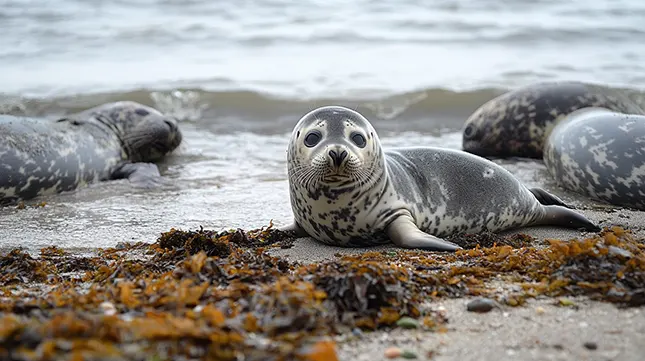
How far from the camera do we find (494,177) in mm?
4410

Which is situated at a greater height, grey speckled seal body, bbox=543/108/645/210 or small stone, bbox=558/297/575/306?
small stone, bbox=558/297/575/306

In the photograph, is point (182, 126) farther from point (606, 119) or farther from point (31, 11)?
point (31, 11)

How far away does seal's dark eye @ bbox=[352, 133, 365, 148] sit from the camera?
3766 mm

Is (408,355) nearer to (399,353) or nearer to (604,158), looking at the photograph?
(399,353)

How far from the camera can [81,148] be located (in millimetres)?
6781

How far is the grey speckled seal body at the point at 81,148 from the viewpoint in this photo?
588 centimetres

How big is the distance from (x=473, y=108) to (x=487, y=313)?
8.15m

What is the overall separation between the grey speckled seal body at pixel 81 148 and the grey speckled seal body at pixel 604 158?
3.17 meters

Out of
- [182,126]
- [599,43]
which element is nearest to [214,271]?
[182,126]

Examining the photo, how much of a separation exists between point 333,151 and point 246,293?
1.25 m

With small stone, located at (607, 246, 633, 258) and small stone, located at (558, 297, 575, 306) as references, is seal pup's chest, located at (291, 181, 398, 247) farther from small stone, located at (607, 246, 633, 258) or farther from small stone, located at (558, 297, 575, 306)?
small stone, located at (558, 297, 575, 306)

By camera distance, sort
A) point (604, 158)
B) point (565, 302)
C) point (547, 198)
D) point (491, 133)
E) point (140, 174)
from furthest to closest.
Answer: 1. point (491, 133)
2. point (140, 174)
3. point (604, 158)
4. point (547, 198)
5. point (565, 302)

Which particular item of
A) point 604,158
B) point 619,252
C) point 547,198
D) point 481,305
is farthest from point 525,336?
point 604,158

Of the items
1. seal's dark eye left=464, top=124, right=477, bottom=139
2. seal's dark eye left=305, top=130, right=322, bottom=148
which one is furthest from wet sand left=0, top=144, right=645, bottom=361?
seal's dark eye left=464, top=124, right=477, bottom=139
